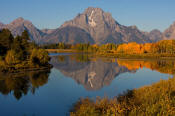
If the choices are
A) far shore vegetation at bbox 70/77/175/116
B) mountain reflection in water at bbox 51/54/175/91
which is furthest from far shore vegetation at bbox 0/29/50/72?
far shore vegetation at bbox 70/77/175/116

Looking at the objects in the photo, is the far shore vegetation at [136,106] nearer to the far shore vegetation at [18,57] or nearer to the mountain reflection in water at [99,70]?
the mountain reflection in water at [99,70]

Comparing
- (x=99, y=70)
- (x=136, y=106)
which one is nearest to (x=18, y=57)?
(x=99, y=70)

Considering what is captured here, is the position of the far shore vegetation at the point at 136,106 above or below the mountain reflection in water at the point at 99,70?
above

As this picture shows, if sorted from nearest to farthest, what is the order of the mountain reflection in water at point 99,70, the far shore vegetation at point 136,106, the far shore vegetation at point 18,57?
the far shore vegetation at point 136,106 → the mountain reflection in water at point 99,70 → the far shore vegetation at point 18,57

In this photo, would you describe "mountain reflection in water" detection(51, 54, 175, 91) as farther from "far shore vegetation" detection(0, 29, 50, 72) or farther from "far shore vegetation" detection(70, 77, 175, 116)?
"far shore vegetation" detection(70, 77, 175, 116)

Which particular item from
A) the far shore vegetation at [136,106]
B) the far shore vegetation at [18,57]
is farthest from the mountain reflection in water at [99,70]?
the far shore vegetation at [136,106]

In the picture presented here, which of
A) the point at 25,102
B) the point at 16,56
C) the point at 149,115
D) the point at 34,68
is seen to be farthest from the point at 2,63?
the point at 149,115

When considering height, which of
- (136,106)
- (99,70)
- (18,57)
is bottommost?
(99,70)

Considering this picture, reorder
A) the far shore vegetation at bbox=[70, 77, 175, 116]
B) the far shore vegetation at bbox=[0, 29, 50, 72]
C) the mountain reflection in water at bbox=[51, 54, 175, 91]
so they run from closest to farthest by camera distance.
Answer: the far shore vegetation at bbox=[70, 77, 175, 116]
the mountain reflection in water at bbox=[51, 54, 175, 91]
the far shore vegetation at bbox=[0, 29, 50, 72]

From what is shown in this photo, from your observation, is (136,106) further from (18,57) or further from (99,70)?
(99,70)

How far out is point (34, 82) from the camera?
44094 mm

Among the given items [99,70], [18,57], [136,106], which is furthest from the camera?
[99,70]

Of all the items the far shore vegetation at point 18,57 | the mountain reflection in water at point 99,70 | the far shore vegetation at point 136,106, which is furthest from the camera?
the far shore vegetation at point 18,57

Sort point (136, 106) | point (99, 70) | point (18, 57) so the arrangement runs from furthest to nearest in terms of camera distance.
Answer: point (99, 70) < point (18, 57) < point (136, 106)
